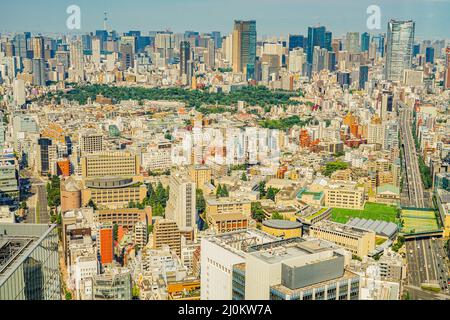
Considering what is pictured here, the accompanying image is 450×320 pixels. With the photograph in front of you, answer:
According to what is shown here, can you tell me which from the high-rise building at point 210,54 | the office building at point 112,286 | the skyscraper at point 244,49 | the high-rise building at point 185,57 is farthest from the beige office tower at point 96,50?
the office building at point 112,286

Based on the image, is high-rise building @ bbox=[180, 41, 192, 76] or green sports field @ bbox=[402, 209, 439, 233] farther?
high-rise building @ bbox=[180, 41, 192, 76]

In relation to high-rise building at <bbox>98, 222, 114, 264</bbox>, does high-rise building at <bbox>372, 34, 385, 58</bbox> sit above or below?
above

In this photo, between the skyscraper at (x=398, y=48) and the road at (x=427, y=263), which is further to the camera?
the skyscraper at (x=398, y=48)

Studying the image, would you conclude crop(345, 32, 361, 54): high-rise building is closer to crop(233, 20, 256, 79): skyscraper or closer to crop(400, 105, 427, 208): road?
crop(233, 20, 256, 79): skyscraper

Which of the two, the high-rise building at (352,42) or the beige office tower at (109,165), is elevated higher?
the high-rise building at (352,42)

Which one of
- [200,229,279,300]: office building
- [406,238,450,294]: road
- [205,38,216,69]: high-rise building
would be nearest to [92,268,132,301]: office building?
[200,229,279,300]: office building

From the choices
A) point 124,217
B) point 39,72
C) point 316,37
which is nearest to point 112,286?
point 124,217

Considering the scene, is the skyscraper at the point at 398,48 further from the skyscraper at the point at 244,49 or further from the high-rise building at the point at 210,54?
the high-rise building at the point at 210,54
